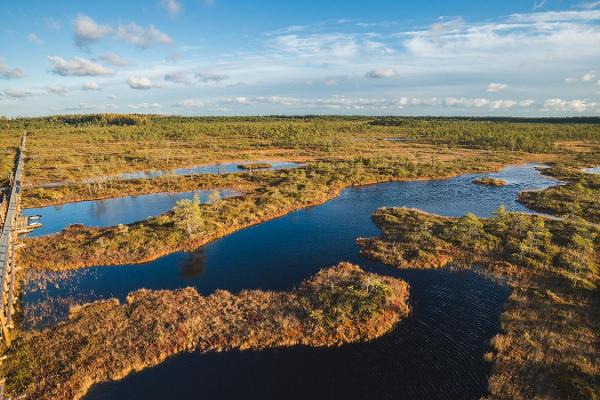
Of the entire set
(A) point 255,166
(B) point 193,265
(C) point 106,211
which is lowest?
(B) point 193,265

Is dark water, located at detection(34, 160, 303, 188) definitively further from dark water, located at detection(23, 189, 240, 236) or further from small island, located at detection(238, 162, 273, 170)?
dark water, located at detection(23, 189, 240, 236)

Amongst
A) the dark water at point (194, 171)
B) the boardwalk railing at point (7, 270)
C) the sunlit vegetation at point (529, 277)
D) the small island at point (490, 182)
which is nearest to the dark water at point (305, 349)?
the sunlit vegetation at point (529, 277)

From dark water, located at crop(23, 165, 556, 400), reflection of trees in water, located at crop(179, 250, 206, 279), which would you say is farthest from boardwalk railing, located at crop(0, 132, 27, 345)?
reflection of trees in water, located at crop(179, 250, 206, 279)

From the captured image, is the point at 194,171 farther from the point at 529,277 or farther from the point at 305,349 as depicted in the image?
the point at 529,277

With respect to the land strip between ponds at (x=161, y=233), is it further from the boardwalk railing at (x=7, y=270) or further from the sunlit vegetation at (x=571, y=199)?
the sunlit vegetation at (x=571, y=199)

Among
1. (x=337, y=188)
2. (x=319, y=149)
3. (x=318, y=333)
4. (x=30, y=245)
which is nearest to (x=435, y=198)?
(x=337, y=188)

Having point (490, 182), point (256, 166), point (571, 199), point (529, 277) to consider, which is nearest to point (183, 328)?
point (529, 277)
